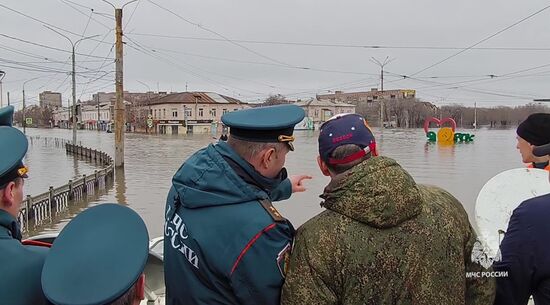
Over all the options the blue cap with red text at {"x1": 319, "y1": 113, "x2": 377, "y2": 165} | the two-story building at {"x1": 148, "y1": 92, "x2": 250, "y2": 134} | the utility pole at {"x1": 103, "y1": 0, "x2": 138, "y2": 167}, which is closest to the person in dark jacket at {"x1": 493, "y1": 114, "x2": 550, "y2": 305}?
the blue cap with red text at {"x1": 319, "y1": 113, "x2": 377, "y2": 165}

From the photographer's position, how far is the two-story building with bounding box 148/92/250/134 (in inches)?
3287

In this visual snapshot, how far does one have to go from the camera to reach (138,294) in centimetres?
138

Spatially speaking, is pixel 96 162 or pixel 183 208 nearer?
pixel 183 208

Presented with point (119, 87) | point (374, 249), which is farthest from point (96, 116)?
point (374, 249)

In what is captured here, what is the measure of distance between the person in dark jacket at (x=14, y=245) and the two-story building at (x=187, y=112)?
265 ft

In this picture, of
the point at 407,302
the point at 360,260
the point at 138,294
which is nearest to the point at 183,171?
the point at 138,294

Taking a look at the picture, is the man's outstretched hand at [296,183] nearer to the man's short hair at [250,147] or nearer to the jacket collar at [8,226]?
the man's short hair at [250,147]

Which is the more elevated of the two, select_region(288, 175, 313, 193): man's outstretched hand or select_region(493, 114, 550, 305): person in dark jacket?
select_region(288, 175, 313, 193): man's outstretched hand

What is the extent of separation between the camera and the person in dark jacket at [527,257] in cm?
176

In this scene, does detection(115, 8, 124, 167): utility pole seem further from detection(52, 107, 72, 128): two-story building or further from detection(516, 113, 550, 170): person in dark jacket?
detection(52, 107, 72, 128): two-story building

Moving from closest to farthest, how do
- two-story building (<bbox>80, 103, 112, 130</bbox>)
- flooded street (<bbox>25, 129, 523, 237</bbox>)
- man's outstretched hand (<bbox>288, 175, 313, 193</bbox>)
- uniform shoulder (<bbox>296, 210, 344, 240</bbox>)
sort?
1. uniform shoulder (<bbox>296, 210, 344, 240</bbox>)
2. man's outstretched hand (<bbox>288, 175, 313, 193</bbox>)
3. flooded street (<bbox>25, 129, 523, 237</bbox>)
4. two-story building (<bbox>80, 103, 112, 130</bbox>)

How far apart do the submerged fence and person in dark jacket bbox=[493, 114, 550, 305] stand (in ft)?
28.3

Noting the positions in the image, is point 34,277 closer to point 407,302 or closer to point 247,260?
point 247,260

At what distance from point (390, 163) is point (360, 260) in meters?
0.34
